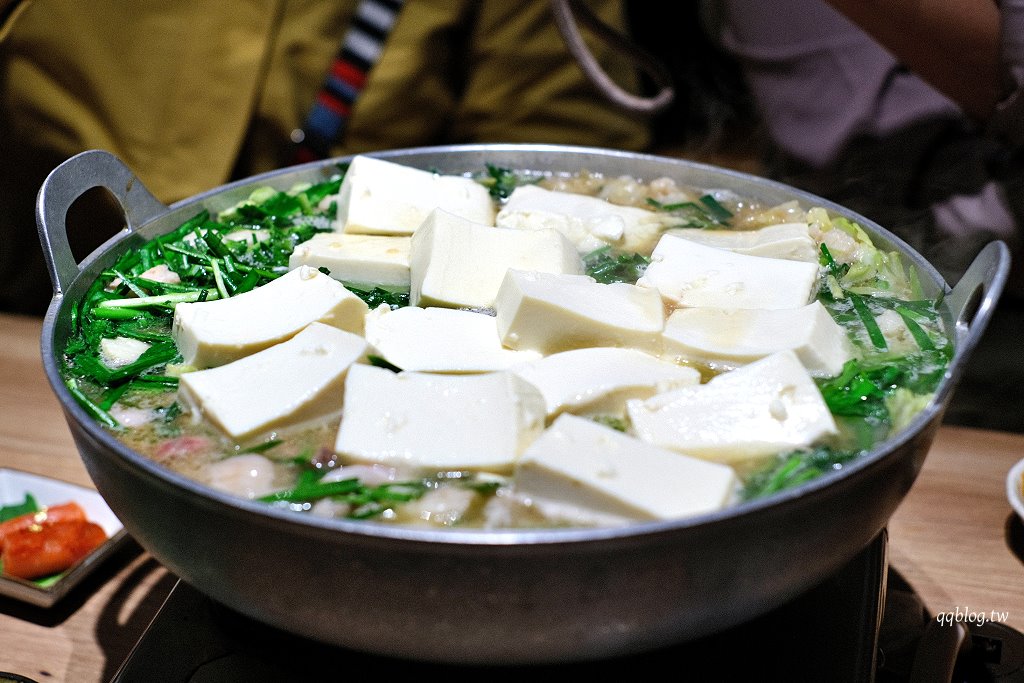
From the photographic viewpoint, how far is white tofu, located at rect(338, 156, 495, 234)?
5.84ft

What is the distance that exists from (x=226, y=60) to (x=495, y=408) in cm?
283

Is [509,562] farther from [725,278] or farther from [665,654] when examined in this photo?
[725,278]

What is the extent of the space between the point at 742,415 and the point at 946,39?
1.78 meters

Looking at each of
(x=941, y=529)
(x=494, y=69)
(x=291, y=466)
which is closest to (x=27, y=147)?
(x=494, y=69)

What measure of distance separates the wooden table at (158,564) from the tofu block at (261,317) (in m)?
0.56

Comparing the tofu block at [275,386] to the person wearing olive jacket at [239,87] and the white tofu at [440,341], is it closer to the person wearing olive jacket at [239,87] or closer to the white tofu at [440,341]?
the white tofu at [440,341]

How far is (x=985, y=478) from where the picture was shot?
6.41 feet

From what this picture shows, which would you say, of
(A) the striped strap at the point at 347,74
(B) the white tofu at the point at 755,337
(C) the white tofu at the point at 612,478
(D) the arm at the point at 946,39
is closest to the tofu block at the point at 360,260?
(B) the white tofu at the point at 755,337

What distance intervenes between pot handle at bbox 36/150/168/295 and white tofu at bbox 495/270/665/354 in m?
0.75

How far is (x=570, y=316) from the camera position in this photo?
1349 mm

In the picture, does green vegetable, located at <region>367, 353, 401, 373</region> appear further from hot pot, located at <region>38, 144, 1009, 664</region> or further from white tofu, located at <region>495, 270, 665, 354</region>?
hot pot, located at <region>38, 144, 1009, 664</region>

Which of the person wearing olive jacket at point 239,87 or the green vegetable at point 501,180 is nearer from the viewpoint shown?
the green vegetable at point 501,180

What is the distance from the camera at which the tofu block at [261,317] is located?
137 centimetres

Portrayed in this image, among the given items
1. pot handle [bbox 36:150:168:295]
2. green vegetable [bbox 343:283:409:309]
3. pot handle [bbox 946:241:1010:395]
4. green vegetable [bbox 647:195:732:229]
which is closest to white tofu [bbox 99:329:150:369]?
pot handle [bbox 36:150:168:295]
